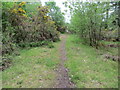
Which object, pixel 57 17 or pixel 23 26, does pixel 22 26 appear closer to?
pixel 23 26

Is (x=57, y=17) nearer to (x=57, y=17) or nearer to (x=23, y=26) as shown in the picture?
(x=57, y=17)

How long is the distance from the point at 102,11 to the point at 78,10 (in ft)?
5.96

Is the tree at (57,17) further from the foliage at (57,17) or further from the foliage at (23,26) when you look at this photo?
the foliage at (23,26)

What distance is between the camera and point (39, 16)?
31.4ft

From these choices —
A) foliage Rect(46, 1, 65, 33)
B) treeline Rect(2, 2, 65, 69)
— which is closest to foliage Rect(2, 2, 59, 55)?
treeline Rect(2, 2, 65, 69)

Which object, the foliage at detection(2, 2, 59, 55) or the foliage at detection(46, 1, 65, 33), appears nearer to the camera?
the foliage at detection(2, 2, 59, 55)

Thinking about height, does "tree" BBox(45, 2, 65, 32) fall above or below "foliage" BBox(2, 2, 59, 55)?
above

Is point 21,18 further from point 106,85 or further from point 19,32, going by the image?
point 106,85

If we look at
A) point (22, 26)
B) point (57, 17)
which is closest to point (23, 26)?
point (22, 26)

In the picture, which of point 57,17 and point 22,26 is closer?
point 22,26

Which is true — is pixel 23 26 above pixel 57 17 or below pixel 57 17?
below

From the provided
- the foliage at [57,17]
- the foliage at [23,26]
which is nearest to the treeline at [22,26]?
the foliage at [23,26]

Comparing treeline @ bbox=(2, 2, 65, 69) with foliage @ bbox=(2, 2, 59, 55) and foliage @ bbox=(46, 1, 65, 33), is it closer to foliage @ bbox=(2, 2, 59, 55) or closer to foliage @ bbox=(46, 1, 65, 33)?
foliage @ bbox=(2, 2, 59, 55)

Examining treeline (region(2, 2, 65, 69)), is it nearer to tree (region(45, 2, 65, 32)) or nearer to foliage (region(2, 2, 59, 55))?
foliage (region(2, 2, 59, 55))
